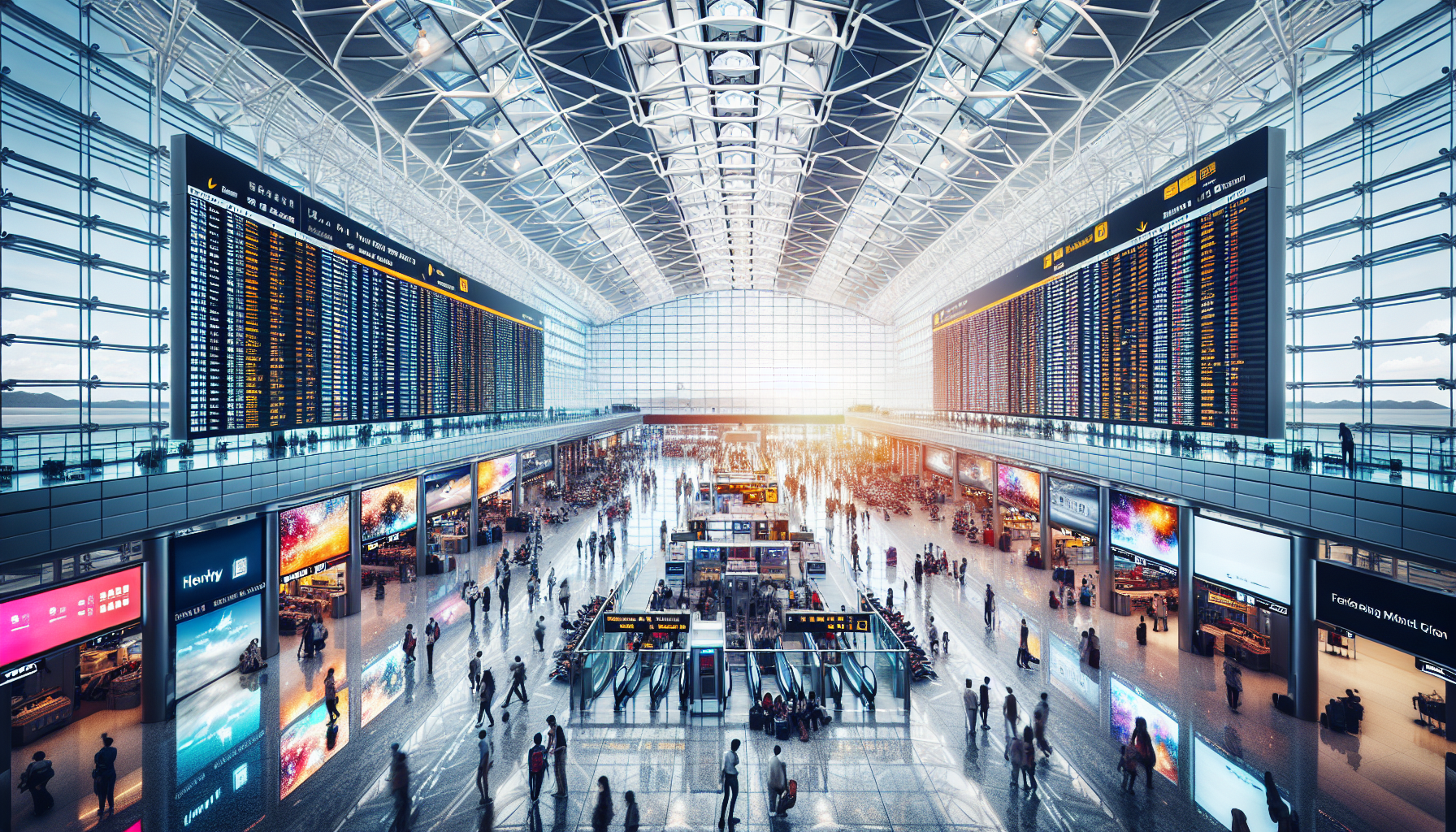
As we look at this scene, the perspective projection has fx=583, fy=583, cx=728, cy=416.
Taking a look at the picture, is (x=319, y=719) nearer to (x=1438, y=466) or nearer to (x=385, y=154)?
(x=1438, y=466)

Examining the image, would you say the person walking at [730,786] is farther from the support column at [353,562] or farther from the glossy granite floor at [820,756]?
the support column at [353,562]

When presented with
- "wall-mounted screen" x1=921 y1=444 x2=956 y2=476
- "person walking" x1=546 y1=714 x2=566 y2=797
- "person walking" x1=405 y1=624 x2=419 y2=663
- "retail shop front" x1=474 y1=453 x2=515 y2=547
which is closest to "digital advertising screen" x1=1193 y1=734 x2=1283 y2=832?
"person walking" x1=546 y1=714 x2=566 y2=797

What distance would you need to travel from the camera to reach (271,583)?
1167 cm

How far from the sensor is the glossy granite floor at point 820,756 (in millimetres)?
7223

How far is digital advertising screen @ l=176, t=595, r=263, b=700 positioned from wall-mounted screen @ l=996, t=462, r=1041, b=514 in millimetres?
20455

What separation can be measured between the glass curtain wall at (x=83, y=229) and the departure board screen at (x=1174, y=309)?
773 inches

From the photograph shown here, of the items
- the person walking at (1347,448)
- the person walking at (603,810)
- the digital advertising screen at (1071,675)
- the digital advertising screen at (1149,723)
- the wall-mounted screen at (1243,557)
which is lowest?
the digital advertising screen at (1071,675)

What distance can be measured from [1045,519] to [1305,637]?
8.81 metres

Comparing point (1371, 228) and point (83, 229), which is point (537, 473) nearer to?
point (83, 229)

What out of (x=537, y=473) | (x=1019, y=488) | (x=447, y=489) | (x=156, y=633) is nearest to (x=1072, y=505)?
(x=1019, y=488)

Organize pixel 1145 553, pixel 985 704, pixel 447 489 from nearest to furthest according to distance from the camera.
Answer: pixel 985 704
pixel 1145 553
pixel 447 489

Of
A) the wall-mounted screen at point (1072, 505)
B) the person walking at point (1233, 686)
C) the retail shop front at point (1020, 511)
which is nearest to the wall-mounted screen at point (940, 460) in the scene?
the retail shop front at point (1020, 511)

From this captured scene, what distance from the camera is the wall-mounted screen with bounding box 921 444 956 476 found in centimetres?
2639

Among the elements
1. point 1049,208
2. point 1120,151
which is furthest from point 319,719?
point 1049,208
